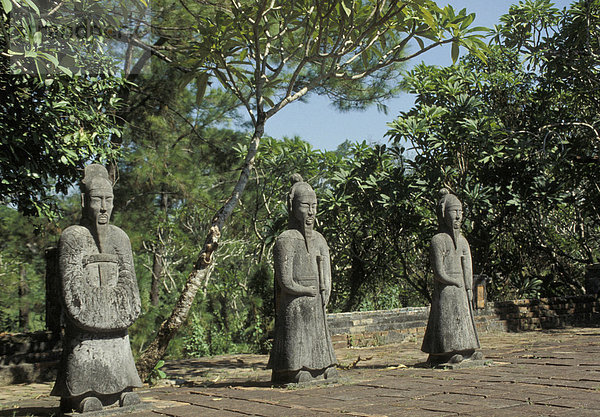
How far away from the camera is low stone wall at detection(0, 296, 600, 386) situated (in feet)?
27.0

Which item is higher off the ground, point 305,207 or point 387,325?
point 305,207

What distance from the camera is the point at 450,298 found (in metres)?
7.45

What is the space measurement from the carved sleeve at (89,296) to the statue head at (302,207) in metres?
1.98

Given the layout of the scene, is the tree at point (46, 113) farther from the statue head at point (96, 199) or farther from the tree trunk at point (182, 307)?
the statue head at point (96, 199)

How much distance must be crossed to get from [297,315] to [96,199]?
2284mm

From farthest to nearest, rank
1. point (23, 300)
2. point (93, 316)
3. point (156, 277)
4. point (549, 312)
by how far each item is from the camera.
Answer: point (156, 277) → point (23, 300) → point (549, 312) → point (93, 316)

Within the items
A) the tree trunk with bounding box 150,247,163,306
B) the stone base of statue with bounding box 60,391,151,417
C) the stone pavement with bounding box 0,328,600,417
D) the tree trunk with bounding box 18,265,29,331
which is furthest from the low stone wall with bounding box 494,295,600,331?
the tree trunk with bounding box 18,265,29,331

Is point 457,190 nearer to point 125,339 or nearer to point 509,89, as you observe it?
point 509,89

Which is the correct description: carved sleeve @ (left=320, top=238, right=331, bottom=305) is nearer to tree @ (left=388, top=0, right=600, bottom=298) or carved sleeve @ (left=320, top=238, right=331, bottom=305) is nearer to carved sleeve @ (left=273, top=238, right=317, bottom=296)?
carved sleeve @ (left=273, top=238, right=317, bottom=296)

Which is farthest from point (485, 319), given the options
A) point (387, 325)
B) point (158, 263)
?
point (158, 263)

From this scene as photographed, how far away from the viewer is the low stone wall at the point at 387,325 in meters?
8.23

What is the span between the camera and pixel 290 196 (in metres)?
6.74

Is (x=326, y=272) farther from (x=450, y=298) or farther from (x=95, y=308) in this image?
(x=95, y=308)

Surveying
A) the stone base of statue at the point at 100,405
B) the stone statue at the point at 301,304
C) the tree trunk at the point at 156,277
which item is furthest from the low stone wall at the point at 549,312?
the stone base of statue at the point at 100,405
